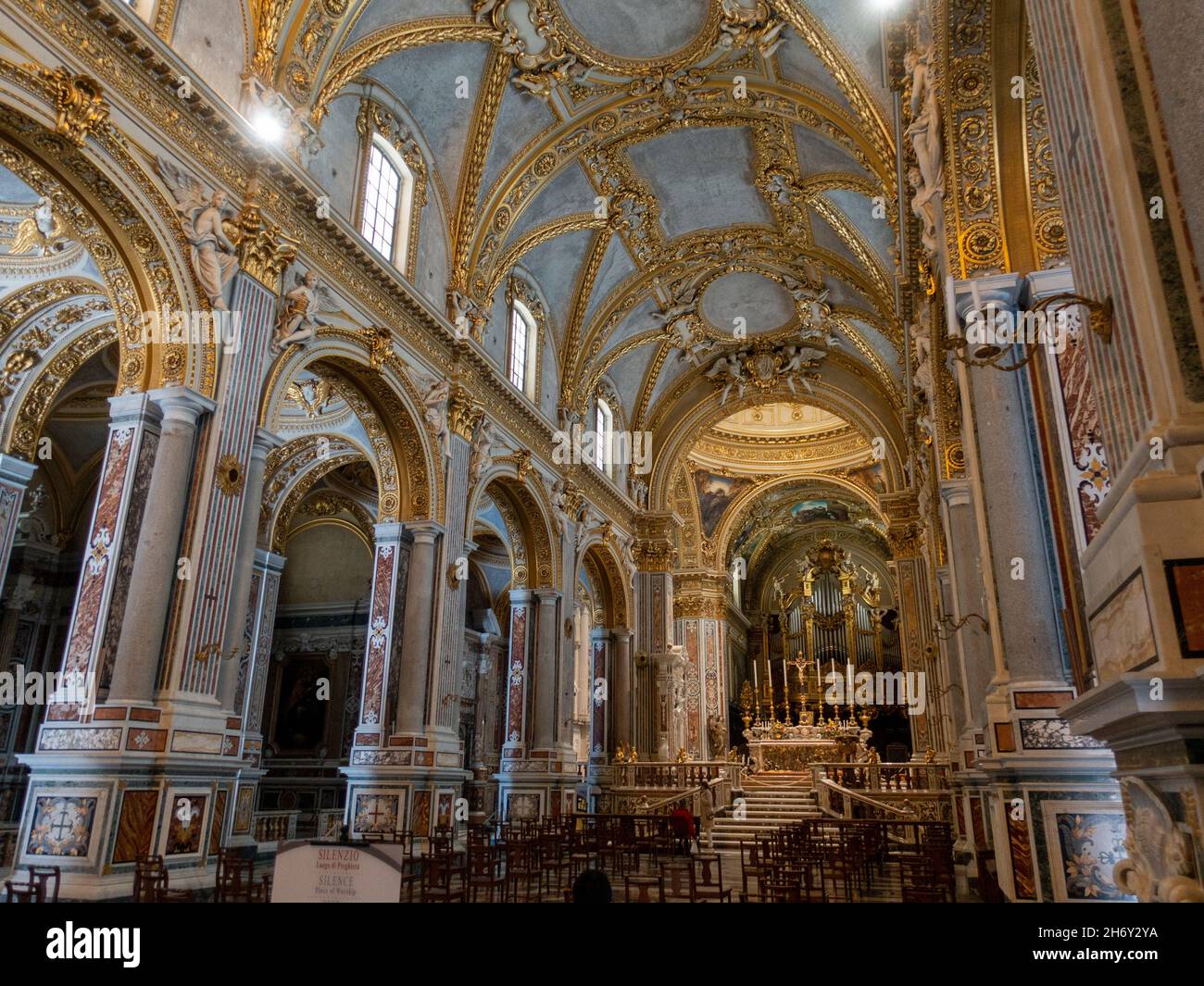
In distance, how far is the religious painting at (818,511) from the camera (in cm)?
3522

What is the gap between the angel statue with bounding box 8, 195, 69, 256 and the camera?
1084cm

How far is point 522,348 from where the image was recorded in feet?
60.0

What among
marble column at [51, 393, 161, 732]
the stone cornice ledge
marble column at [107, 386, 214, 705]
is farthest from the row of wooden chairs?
marble column at [51, 393, 161, 732]

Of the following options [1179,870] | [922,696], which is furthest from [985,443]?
[922,696]

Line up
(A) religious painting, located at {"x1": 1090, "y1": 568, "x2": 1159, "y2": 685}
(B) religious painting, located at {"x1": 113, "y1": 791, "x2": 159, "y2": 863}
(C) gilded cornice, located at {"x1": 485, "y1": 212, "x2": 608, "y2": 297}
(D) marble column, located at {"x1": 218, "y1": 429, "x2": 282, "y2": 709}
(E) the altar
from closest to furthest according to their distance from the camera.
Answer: (A) religious painting, located at {"x1": 1090, "y1": 568, "x2": 1159, "y2": 685} → (B) religious painting, located at {"x1": 113, "y1": 791, "x2": 159, "y2": 863} → (D) marble column, located at {"x1": 218, "y1": 429, "x2": 282, "y2": 709} → (C) gilded cornice, located at {"x1": 485, "y1": 212, "x2": 608, "y2": 297} → (E) the altar

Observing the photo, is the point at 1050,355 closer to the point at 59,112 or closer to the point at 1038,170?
the point at 1038,170

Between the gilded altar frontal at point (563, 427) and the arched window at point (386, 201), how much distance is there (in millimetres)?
103

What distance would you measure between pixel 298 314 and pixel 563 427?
9265 millimetres

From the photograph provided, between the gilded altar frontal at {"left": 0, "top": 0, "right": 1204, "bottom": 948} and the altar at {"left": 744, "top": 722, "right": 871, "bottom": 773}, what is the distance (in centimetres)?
12

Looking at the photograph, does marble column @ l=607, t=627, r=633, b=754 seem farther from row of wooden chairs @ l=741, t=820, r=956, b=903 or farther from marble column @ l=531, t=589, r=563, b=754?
row of wooden chairs @ l=741, t=820, r=956, b=903

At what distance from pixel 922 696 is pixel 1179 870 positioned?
20.5m

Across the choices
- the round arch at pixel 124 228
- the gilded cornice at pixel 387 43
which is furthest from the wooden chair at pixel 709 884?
the gilded cornice at pixel 387 43
